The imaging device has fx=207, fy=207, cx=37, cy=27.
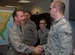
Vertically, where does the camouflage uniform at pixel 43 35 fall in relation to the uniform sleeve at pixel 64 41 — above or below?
below

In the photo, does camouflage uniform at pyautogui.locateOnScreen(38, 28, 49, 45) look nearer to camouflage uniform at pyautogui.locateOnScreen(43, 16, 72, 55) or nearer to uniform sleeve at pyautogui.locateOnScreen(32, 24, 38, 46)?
uniform sleeve at pyautogui.locateOnScreen(32, 24, 38, 46)

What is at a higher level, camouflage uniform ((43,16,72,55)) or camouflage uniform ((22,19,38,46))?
camouflage uniform ((43,16,72,55))

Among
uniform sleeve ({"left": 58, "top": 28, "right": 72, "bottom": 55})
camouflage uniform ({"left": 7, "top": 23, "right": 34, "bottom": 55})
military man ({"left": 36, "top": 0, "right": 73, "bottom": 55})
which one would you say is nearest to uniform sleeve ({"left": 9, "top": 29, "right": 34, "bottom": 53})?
camouflage uniform ({"left": 7, "top": 23, "right": 34, "bottom": 55})

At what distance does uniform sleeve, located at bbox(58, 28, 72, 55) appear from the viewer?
2.29m

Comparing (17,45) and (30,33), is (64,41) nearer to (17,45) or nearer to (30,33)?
(17,45)

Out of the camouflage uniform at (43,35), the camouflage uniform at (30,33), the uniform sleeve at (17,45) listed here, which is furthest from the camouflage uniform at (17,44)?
the camouflage uniform at (43,35)

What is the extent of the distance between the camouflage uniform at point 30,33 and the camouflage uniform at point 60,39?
3.08 ft

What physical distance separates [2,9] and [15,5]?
0.23 meters

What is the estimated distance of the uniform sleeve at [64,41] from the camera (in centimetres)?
229

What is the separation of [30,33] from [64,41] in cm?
121

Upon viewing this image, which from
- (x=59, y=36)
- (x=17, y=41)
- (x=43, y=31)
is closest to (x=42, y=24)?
(x=43, y=31)

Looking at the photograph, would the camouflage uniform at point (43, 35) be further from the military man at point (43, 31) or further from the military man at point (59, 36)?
the military man at point (59, 36)

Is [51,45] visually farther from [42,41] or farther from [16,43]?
[42,41]

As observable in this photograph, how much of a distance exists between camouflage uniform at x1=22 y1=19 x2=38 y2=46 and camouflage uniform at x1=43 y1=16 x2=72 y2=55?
0.94 meters
